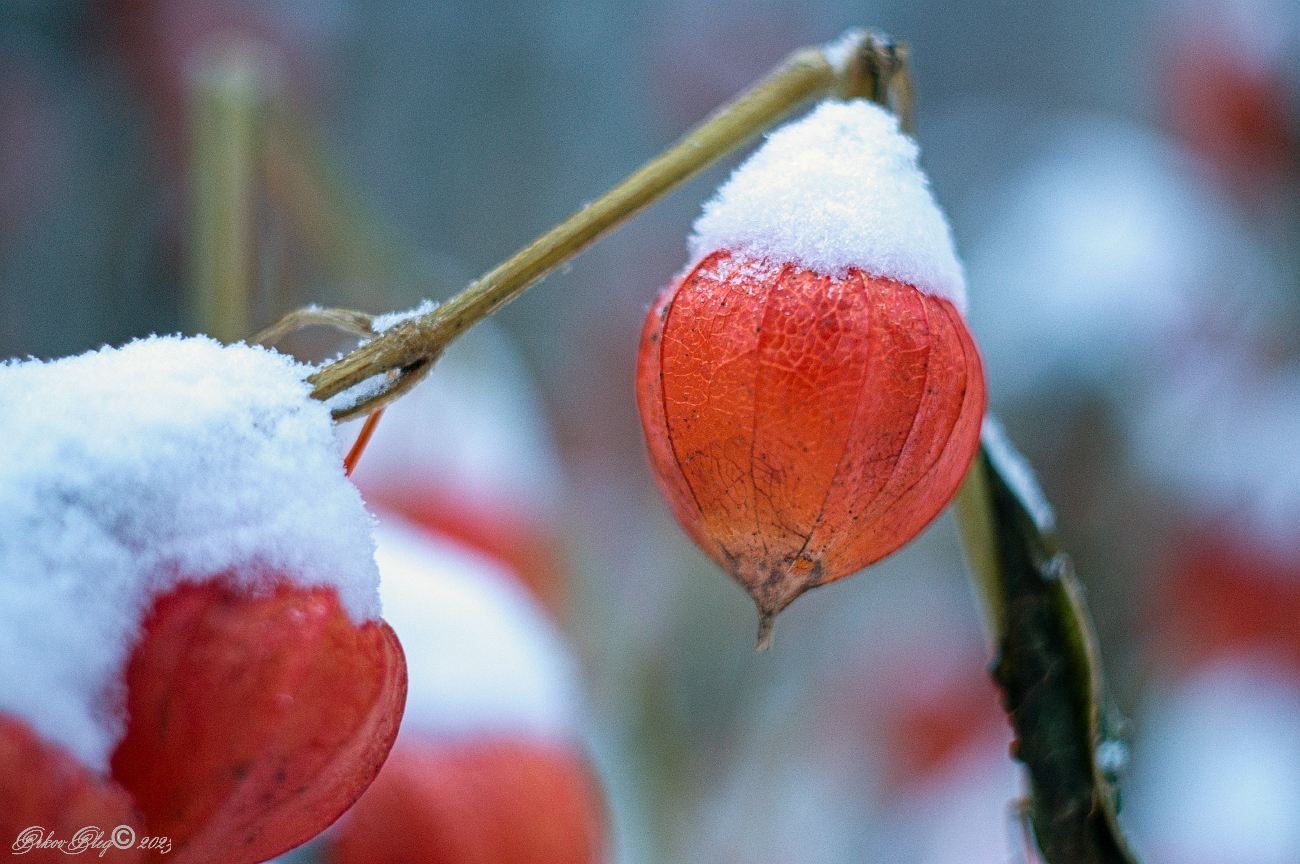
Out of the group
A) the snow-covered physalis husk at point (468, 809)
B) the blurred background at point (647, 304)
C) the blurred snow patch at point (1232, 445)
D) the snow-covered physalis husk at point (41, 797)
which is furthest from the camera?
the blurred snow patch at point (1232, 445)

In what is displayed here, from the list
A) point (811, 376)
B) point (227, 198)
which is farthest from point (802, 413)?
point (227, 198)

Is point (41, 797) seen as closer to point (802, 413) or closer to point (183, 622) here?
point (183, 622)

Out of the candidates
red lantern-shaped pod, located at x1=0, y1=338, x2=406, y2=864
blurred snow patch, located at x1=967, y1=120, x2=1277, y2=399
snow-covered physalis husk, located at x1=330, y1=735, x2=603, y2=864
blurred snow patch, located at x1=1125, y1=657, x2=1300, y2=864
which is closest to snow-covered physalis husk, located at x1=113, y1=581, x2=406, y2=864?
red lantern-shaped pod, located at x1=0, y1=338, x2=406, y2=864

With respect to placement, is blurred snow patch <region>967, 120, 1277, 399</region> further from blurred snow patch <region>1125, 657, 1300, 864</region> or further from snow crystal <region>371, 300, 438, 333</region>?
snow crystal <region>371, 300, 438, 333</region>

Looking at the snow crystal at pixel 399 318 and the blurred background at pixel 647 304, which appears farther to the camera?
the blurred background at pixel 647 304

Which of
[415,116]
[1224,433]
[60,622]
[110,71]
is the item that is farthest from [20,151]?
[1224,433]

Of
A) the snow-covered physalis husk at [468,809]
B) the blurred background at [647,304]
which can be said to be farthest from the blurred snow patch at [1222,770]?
the snow-covered physalis husk at [468,809]

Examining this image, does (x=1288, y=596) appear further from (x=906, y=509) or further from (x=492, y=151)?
(x=492, y=151)

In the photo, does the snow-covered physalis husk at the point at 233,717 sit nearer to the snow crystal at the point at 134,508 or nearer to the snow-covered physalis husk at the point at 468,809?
the snow crystal at the point at 134,508
